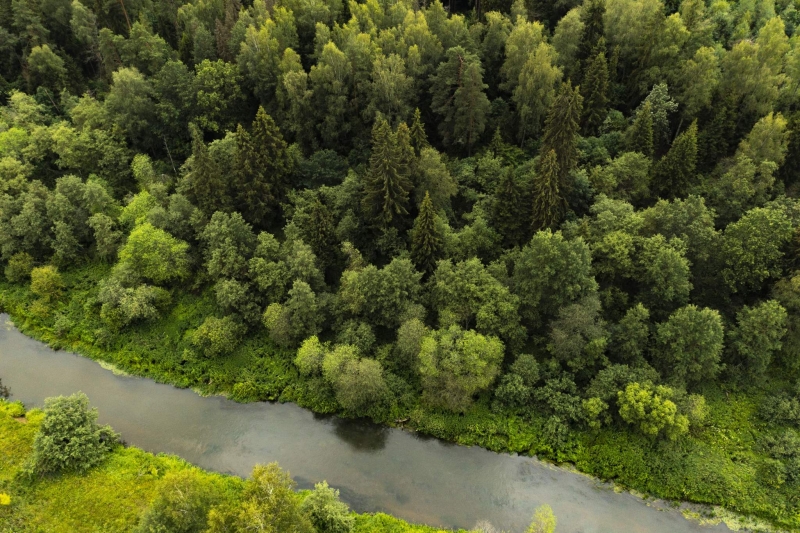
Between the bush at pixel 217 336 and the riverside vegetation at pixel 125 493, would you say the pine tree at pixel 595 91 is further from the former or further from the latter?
the bush at pixel 217 336

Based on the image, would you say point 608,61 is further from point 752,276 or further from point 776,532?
point 776,532

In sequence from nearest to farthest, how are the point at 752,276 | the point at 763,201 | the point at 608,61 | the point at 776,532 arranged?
the point at 776,532 < the point at 752,276 < the point at 763,201 < the point at 608,61

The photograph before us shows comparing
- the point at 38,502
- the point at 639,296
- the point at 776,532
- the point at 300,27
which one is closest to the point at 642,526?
the point at 776,532

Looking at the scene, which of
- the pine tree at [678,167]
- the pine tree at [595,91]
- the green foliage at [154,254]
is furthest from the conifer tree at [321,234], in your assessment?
the pine tree at [678,167]

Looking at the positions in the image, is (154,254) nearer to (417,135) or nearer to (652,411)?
(417,135)

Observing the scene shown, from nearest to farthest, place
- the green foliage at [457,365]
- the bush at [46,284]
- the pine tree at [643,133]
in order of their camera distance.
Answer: the green foliage at [457,365] → the bush at [46,284] → the pine tree at [643,133]
